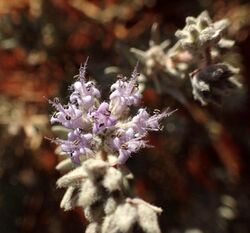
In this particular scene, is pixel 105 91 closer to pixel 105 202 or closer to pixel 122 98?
pixel 122 98

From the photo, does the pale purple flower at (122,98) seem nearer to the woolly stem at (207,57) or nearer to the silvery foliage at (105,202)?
the silvery foliage at (105,202)

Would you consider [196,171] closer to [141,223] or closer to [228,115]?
[228,115]

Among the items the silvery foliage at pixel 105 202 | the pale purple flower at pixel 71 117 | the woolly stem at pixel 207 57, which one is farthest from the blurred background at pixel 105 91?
the silvery foliage at pixel 105 202

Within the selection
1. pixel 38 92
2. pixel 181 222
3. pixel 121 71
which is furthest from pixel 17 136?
pixel 181 222

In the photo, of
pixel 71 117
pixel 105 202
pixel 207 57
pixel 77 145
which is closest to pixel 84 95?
pixel 71 117

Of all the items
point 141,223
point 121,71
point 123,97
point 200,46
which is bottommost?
point 141,223

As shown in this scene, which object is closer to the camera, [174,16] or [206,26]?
[206,26]

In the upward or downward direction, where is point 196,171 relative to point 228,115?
downward
